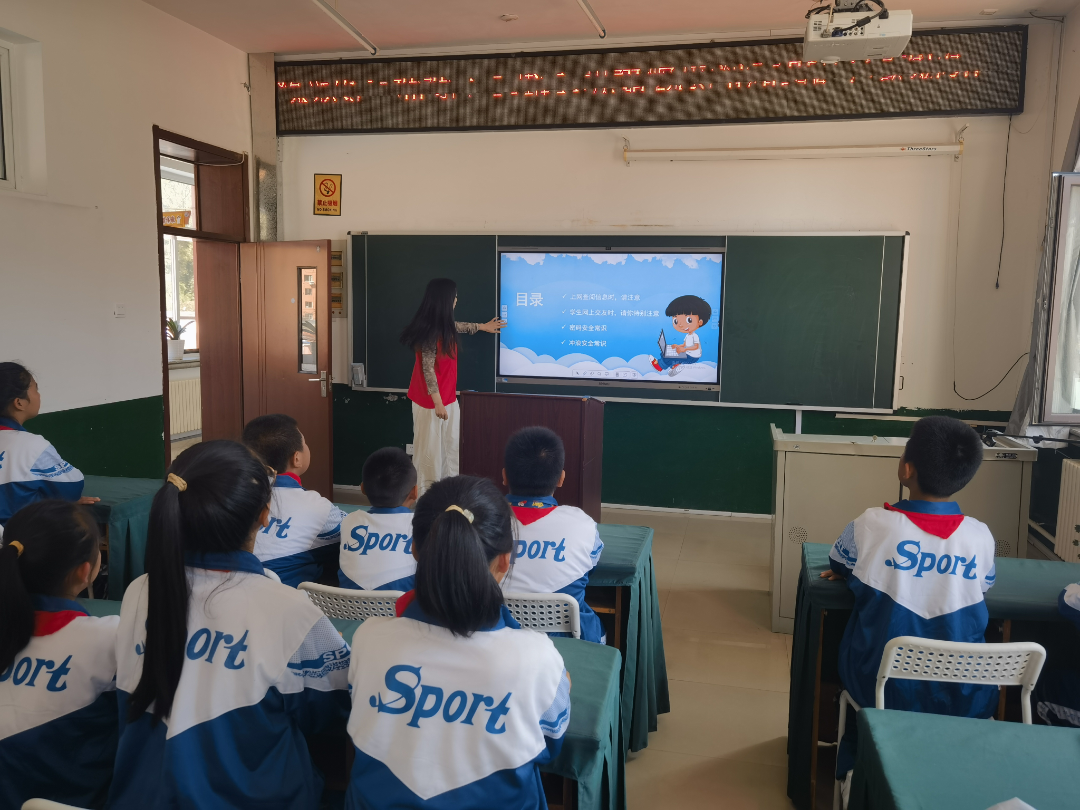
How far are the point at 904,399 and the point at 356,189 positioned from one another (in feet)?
12.9

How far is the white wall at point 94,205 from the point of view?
3865mm

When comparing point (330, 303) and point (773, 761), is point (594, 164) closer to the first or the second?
point (330, 303)

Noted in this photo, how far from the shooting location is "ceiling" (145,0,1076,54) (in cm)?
438

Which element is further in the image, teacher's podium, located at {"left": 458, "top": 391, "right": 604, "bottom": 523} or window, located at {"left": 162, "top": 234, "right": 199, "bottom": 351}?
window, located at {"left": 162, "top": 234, "right": 199, "bottom": 351}

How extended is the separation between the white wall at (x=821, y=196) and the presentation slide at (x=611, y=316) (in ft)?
0.80

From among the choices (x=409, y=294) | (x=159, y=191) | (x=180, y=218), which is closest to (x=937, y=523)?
(x=409, y=294)

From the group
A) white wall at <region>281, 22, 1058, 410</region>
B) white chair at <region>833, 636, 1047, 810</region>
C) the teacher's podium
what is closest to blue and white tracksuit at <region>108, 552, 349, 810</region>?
white chair at <region>833, 636, 1047, 810</region>

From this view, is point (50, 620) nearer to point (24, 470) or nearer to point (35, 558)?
point (35, 558)

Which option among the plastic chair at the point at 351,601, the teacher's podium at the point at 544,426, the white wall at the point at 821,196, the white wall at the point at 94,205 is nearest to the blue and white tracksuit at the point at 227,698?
the plastic chair at the point at 351,601

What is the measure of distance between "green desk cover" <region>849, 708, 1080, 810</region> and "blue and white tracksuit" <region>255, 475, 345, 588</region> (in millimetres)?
1571

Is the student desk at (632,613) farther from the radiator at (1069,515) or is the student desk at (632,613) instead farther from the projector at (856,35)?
the projector at (856,35)

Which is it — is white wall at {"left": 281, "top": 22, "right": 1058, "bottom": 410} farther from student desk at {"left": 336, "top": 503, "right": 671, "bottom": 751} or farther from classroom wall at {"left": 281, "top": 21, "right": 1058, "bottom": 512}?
student desk at {"left": 336, "top": 503, "right": 671, "bottom": 751}

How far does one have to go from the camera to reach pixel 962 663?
5.43ft

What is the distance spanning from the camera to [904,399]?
15.8 ft
